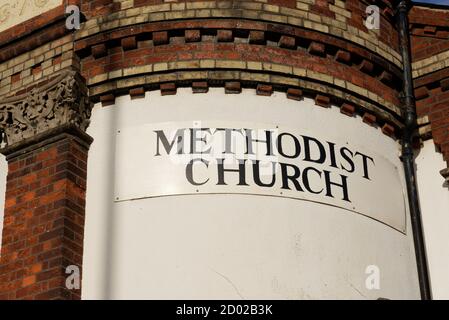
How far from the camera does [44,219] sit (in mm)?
12438

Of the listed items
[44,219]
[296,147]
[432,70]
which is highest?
[432,70]

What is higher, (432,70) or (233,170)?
(432,70)

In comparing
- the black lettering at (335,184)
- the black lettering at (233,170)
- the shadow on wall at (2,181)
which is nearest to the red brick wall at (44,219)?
the shadow on wall at (2,181)

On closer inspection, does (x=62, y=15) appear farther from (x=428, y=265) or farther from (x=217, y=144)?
(x=428, y=265)

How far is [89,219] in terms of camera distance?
12.6m

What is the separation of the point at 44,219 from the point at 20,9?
364 centimetres

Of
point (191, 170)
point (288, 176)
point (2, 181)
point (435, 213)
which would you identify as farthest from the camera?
point (435, 213)

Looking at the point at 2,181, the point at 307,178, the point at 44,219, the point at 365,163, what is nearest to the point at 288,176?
the point at 307,178

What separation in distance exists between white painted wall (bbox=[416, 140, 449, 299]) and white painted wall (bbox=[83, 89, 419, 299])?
476mm

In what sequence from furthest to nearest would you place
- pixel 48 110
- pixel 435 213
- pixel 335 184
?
pixel 435 213 < pixel 48 110 < pixel 335 184

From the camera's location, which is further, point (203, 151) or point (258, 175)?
point (203, 151)

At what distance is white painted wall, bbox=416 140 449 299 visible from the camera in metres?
13.5

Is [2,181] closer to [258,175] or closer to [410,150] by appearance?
[258,175]

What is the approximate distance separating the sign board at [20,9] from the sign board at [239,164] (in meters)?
2.46
